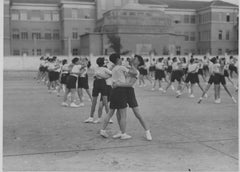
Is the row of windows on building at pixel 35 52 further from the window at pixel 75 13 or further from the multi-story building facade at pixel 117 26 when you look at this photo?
the window at pixel 75 13

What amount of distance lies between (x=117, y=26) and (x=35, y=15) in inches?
663

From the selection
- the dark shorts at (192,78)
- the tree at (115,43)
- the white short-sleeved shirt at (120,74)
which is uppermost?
the tree at (115,43)

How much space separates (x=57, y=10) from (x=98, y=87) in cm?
6015

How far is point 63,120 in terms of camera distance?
9.38m

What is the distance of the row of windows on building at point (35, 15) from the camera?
64562 mm

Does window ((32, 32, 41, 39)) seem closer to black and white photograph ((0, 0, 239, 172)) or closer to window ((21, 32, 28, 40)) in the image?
window ((21, 32, 28, 40))

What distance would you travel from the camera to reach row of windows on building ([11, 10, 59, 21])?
64.6 meters

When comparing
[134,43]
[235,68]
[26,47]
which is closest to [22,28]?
[26,47]

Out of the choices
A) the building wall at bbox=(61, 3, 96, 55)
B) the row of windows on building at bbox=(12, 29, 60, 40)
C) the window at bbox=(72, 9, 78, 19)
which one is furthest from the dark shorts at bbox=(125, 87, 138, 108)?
the row of windows on building at bbox=(12, 29, 60, 40)

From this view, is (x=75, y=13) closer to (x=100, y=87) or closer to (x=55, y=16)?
(x=55, y=16)

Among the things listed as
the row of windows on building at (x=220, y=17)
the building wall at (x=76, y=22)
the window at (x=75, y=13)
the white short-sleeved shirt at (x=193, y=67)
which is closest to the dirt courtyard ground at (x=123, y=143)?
the white short-sleeved shirt at (x=193, y=67)

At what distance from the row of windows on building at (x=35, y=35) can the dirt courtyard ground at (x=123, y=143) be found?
183 feet

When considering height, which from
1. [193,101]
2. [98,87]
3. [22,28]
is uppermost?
[22,28]

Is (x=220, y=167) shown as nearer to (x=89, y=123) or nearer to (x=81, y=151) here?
(x=81, y=151)
